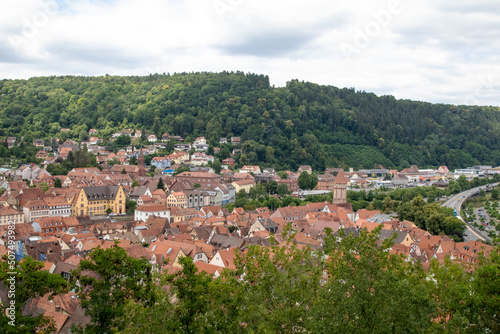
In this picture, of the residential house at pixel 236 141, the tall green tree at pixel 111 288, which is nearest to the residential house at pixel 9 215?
the tall green tree at pixel 111 288

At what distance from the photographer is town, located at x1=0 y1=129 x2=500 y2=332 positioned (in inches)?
1200

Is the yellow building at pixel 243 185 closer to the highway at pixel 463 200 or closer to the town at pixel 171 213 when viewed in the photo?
the town at pixel 171 213

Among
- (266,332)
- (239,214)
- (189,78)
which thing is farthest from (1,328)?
(189,78)

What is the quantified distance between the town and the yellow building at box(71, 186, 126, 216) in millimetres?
115

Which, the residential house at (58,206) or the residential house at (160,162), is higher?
the residential house at (160,162)

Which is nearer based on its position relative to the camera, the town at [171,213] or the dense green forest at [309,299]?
the dense green forest at [309,299]

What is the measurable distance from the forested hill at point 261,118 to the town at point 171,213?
23.3 ft

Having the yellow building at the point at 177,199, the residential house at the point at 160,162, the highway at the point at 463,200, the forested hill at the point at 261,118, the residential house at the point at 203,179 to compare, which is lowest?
the highway at the point at 463,200

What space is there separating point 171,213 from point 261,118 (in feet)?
195

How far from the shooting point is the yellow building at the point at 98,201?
52.2 m

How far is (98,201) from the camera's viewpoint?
176 ft

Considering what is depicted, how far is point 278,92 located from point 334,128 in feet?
58.5

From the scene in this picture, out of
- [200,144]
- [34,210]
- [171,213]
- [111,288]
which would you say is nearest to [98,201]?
[34,210]

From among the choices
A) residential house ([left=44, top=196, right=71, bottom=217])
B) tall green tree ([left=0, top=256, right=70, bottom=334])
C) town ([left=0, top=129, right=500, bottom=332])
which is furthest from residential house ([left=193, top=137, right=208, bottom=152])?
tall green tree ([left=0, top=256, right=70, bottom=334])
